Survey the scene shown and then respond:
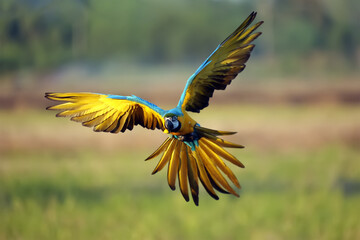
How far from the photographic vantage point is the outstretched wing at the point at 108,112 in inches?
61.0

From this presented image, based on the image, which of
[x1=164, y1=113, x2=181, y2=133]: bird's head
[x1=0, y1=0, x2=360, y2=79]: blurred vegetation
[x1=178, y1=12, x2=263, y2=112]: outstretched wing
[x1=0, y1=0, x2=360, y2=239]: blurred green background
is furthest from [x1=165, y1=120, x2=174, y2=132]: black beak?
[x1=0, y1=0, x2=360, y2=79]: blurred vegetation

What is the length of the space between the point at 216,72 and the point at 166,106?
3.07 m

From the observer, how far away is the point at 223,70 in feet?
5.18

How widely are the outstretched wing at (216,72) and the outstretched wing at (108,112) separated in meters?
0.11

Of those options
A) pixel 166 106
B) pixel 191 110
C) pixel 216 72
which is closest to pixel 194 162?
pixel 191 110

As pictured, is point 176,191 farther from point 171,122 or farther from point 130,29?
point 171,122

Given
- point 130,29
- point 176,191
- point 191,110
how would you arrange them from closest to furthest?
point 191,110
point 176,191
point 130,29

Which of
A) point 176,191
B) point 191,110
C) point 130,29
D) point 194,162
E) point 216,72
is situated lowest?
point 176,191

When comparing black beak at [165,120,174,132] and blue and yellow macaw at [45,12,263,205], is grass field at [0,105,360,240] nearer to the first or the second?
blue and yellow macaw at [45,12,263,205]

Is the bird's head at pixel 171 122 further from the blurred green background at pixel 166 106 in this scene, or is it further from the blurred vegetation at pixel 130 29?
the blurred vegetation at pixel 130 29

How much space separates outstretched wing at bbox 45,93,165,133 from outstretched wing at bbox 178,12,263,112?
0.11m

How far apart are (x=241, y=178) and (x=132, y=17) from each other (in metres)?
1.55

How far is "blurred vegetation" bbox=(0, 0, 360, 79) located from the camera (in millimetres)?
4508

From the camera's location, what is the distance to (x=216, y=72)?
159 centimetres
